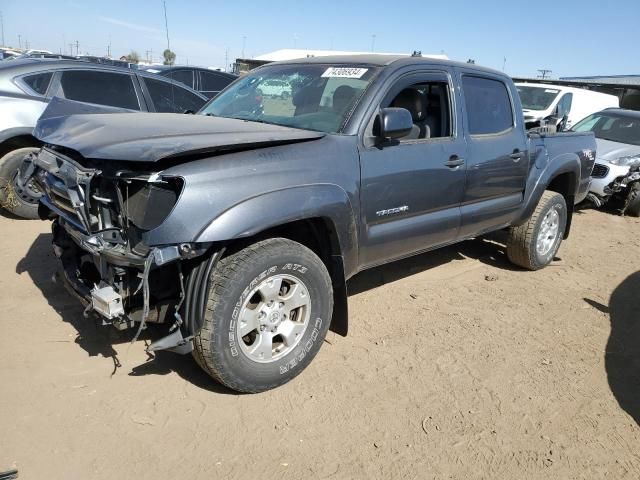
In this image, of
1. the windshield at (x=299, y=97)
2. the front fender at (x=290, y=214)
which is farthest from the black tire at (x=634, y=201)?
the front fender at (x=290, y=214)

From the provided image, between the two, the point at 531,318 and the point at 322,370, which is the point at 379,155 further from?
the point at 531,318

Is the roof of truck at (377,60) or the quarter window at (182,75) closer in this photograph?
the roof of truck at (377,60)

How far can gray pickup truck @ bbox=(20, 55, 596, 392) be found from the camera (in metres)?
2.58

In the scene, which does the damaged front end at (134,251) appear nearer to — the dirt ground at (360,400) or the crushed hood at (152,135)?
the crushed hood at (152,135)

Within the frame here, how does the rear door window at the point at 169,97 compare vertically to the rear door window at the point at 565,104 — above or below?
above

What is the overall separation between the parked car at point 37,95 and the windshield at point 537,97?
9.44 meters

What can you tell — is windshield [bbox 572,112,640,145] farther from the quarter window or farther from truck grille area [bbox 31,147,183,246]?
truck grille area [bbox 31,147,183,246]

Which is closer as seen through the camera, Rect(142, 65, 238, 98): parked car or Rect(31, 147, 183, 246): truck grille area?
Rect(31, 147, 183, 246): truck grille area

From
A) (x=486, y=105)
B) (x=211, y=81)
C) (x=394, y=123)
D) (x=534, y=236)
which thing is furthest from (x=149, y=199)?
(x=211, y=81)

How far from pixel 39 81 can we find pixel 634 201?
8957 millimetres

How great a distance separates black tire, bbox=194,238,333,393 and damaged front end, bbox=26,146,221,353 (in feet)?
0.30

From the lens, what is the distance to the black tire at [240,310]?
8.91 ft

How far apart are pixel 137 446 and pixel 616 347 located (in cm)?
349

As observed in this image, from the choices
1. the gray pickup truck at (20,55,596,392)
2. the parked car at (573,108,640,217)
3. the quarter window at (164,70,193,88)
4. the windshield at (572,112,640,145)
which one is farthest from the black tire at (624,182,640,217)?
the quarter window at (164,70,193,88)
